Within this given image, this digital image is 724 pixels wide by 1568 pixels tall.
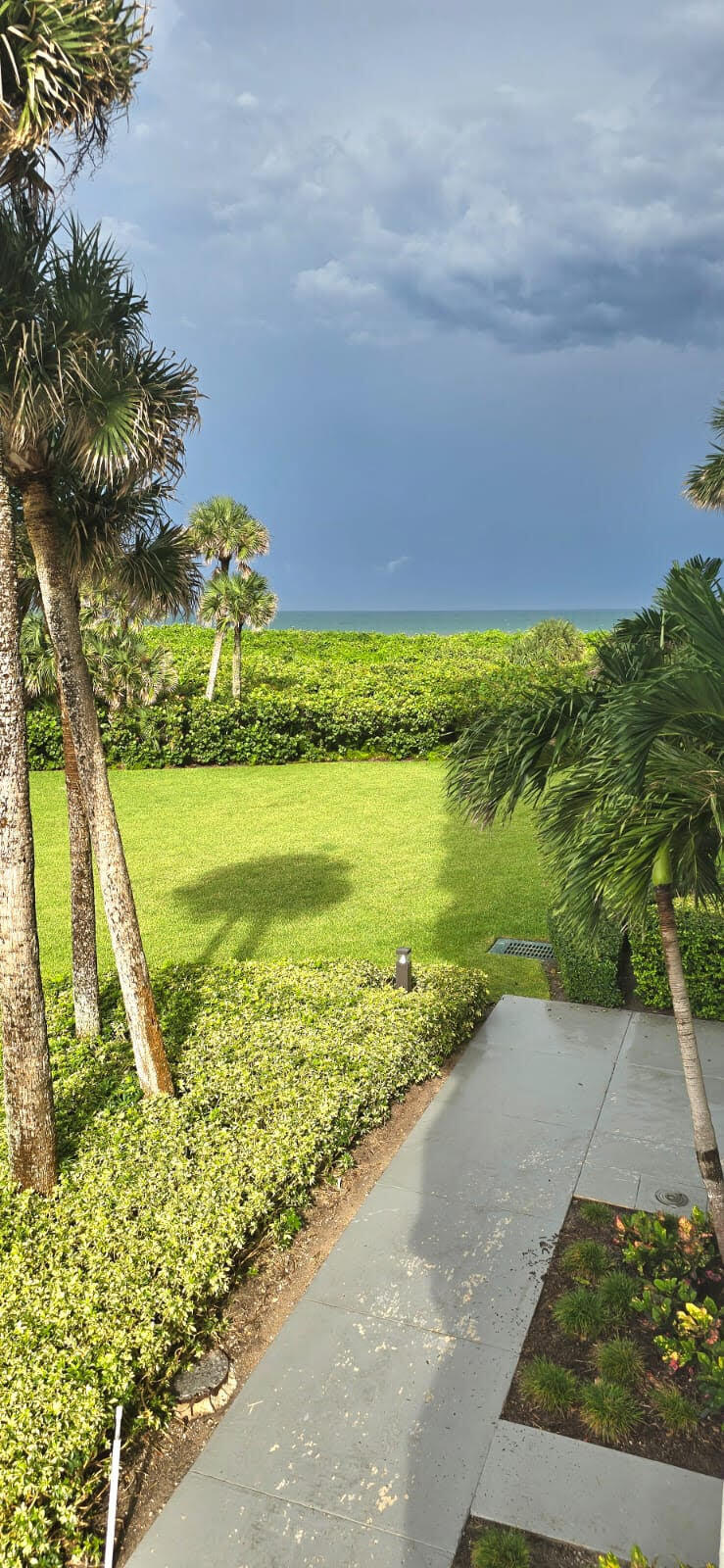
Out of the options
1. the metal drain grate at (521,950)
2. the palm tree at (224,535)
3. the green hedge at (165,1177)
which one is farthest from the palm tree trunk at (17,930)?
the palm tree at (224,535)

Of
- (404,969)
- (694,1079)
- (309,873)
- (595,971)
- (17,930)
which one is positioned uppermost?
(17,930)

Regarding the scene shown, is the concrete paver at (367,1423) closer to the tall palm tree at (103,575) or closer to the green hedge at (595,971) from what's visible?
the tall palm tree at (103,575)

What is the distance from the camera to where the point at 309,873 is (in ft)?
43.0

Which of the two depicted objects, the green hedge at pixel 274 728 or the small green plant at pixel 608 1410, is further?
the green hedge at pixel 274 728

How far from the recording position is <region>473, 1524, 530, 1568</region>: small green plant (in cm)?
326

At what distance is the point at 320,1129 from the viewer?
5.77 m

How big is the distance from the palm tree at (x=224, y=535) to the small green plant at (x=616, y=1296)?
19931 millimetres

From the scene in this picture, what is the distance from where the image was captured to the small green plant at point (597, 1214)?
518 cm

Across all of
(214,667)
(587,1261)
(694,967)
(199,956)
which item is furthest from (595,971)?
(214,667)

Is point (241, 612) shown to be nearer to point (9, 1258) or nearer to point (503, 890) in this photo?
point (503, 890)

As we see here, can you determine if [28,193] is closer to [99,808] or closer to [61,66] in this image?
[61,66]

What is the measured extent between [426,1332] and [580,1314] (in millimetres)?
759

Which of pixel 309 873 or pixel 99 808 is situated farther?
pixel 309 873

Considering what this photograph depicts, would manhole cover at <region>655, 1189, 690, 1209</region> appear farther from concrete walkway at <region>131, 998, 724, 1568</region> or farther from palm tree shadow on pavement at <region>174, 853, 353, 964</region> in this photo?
palm tree shadow on pavement at <region>174, 853, 353, 964</region>
